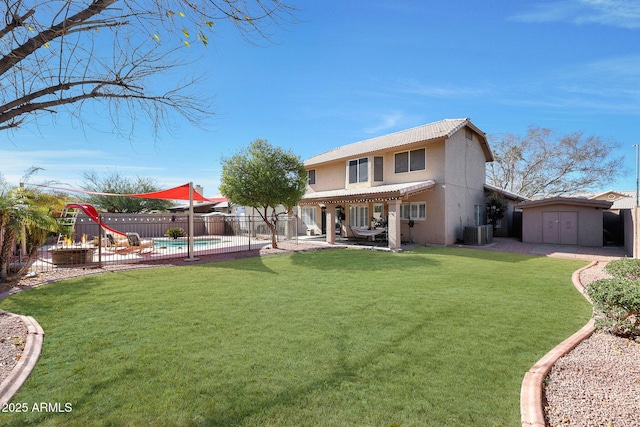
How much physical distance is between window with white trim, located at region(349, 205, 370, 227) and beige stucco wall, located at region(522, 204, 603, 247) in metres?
11.0

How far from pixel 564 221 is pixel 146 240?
2538 cm

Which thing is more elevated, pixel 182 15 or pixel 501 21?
pixel 501 21

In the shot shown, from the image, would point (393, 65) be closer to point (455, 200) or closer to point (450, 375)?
point (455, 200)

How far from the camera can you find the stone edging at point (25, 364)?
323cm

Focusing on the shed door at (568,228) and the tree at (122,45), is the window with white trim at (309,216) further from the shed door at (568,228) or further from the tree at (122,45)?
the tree at (122,45)

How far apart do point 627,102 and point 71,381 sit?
3251cm

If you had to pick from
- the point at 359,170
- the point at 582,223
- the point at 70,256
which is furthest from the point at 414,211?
the point at 70,256

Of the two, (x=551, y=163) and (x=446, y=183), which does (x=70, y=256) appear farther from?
(x=551, y=163)

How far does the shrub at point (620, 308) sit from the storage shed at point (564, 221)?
16.0 metres

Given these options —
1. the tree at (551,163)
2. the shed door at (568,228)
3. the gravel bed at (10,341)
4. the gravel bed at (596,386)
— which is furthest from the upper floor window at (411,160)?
the tree at (551,163)

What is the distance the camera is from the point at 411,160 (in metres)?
19.4

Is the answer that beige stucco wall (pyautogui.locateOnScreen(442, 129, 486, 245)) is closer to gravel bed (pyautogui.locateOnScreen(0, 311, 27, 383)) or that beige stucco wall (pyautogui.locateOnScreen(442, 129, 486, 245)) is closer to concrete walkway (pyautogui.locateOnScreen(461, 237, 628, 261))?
concrete walkway (pyautogui.locateOnScreen(461, 237, 628, 261))

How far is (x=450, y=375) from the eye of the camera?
3535 millimetres

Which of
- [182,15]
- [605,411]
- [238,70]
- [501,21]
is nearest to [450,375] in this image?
[605,411]
